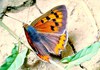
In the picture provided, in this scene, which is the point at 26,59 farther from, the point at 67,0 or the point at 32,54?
the point at 67,0

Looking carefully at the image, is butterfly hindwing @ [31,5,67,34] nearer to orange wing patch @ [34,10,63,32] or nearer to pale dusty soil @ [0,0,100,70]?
orange wing patch @ [34,10,63,32]

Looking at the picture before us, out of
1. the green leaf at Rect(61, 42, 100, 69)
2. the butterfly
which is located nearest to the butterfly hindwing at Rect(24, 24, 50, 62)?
the butterfly

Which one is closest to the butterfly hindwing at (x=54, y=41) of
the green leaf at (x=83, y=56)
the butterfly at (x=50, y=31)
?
the butterfly at (x=50, y=31)

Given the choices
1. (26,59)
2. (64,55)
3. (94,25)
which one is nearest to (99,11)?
(94,25)

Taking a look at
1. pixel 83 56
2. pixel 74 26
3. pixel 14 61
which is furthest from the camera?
pixel 74 26

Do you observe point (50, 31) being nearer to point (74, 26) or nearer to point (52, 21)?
point (52, 21)

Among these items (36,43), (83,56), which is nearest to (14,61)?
(36,43)

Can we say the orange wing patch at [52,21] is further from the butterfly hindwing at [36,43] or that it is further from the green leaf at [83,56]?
the green leaf at [83,56]
